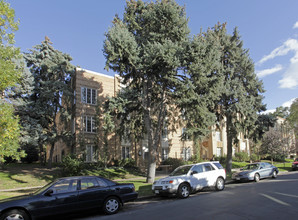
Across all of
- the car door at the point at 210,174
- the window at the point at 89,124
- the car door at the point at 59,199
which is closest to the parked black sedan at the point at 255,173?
the car door at the point at 210,174

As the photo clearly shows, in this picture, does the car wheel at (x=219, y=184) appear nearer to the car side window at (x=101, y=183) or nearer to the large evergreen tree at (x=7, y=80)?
the car side window at (x=101, y=183)

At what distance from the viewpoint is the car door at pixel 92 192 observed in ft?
23.7

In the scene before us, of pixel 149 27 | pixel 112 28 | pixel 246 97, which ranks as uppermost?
pixel 149 27

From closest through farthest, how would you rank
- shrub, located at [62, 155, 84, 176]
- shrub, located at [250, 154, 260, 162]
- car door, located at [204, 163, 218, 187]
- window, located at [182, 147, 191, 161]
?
car door, located at [204, 163, 218, 187]
shrub, located at [62, 155, 84, 176]
window, located at [182, 147, 191, 161]
shrub, located at [250, 154, 260, 162]

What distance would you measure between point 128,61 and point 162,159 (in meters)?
17.6

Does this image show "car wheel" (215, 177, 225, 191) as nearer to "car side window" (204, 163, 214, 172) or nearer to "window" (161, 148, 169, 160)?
"car side window" (204, 163, 214, 172)

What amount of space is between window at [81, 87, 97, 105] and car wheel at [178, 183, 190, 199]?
1711 centimetres

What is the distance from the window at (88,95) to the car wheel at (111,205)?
17953 millimetres

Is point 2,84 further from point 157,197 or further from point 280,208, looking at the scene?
point 280,208

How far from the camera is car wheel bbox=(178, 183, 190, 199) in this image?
1007 centimetres

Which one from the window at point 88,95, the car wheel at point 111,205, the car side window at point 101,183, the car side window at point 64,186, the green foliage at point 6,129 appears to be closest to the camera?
the car side window at point 64,186

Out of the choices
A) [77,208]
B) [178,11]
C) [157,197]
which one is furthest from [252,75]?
[77,208]

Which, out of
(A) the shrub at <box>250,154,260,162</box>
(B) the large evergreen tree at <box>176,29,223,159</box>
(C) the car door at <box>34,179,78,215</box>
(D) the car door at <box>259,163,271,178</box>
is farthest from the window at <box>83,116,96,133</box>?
(A) the shrub at <box>250,154,260,162</box>

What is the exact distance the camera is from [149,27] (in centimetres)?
1702
